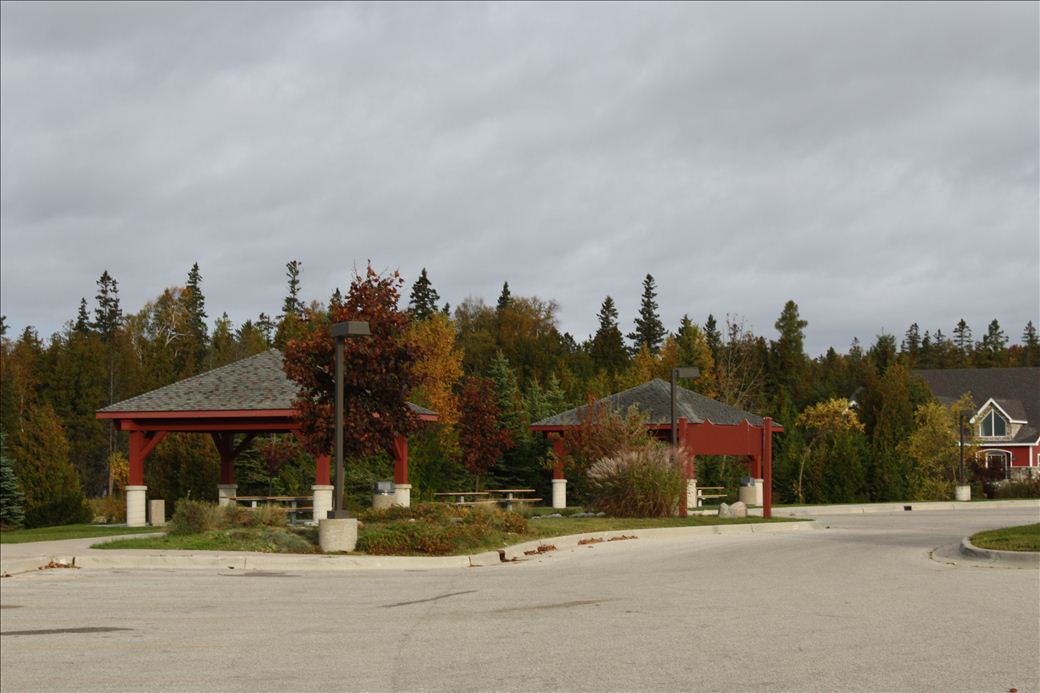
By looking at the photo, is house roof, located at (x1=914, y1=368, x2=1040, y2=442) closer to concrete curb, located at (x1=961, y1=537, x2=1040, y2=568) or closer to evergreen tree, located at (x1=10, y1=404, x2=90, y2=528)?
evergreen tree, located at (x1=10, y1=404, x2=90, y2=528)

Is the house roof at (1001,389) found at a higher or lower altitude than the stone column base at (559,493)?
higher

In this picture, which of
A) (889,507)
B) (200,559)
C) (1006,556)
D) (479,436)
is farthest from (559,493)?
(200,559)

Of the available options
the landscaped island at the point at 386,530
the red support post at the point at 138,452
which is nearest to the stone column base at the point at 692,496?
the landscaped island at the point at 386,530

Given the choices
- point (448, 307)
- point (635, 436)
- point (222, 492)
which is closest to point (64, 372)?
point (448, 307)

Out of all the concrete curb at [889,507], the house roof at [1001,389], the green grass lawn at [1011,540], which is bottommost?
the concrete curb at [889,507]

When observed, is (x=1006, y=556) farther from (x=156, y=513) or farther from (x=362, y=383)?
(x=156, y=513)

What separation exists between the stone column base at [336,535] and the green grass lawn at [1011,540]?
1110cm

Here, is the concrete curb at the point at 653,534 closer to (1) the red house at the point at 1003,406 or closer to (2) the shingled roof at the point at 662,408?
(2) the shingled roof at the point at 662,408

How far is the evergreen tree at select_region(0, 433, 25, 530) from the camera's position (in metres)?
33.6

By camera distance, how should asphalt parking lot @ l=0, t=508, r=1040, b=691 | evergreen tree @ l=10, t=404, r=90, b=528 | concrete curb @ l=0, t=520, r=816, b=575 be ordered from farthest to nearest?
evergreen tree @ l=10, t=404, r=90, b=528 → concrete curb @ l=0, t=520, r=816, b=575 → asphalt parking lot @ l=0, t=508, r=1040, b=691

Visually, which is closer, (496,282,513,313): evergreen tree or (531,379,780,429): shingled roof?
(531,379,780,429): shingled roof

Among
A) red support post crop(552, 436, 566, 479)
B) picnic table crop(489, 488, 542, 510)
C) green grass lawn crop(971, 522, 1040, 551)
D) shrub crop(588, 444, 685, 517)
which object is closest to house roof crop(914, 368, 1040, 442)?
picnic table crop(489, 488, 542, 510)

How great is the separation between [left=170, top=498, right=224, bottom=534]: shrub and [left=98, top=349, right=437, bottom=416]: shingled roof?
6.22 metres

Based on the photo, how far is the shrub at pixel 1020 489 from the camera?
162 ft
